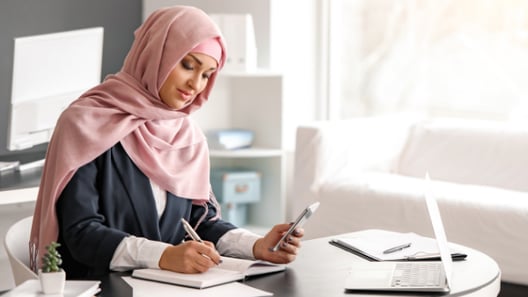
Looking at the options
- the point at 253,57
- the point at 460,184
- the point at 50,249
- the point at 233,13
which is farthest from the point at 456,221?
the point at 50,249

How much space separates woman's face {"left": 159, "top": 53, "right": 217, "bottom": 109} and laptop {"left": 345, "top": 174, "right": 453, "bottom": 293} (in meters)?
0.57

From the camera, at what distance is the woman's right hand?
1.95 metres

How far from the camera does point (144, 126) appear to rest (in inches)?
89.5

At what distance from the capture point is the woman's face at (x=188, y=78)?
2.24 meters

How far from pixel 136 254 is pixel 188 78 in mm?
466

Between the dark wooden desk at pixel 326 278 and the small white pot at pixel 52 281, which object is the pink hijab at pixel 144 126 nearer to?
the dark wooden desk at pixel 326 278

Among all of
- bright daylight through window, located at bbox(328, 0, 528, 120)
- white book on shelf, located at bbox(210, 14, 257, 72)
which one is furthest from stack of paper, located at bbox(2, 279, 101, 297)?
bright daylight through window, located at bbox(328, 0, 528, 120)

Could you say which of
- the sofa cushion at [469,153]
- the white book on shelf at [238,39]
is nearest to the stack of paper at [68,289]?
the sofa cushion at [469,153]

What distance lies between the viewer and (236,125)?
17.2 feet

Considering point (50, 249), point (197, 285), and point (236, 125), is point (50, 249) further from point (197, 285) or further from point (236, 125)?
point (236, 125)

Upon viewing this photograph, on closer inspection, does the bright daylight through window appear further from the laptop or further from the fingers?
the fingers

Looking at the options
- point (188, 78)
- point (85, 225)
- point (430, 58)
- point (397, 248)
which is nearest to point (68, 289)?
point (85, 225)

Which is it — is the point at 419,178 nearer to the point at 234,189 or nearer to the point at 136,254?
the point at 234,189

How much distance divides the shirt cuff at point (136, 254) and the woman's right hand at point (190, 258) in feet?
0.10
